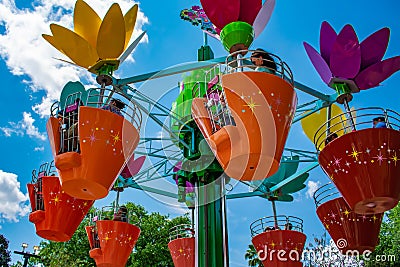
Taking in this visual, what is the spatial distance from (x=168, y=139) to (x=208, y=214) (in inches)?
59.3

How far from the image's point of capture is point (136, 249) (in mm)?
17359

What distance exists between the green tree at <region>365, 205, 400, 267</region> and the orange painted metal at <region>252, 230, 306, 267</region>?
9160 mm

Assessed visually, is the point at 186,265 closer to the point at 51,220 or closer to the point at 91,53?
the point at 51,220

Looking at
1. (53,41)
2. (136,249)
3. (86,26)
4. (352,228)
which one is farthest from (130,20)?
(136,249)

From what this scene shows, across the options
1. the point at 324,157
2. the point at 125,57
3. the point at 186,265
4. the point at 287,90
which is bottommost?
the point at 186,265

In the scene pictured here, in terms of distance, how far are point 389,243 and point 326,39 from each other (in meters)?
12.9

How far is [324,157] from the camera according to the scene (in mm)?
5246

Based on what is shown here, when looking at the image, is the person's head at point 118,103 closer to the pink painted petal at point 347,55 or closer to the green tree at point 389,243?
the pink painted petal at point 347,55

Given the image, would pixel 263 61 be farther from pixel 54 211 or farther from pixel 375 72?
pixel 54 211

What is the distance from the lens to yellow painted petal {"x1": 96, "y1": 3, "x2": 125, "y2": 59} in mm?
5547

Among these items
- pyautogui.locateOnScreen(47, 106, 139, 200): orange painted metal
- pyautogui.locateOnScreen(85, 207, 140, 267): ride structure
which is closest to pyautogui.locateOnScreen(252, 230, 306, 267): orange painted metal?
pyautogui.locateOnScreen(85, 207, 140, 267): ride structure

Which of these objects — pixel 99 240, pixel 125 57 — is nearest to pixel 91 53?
pixel 125 57

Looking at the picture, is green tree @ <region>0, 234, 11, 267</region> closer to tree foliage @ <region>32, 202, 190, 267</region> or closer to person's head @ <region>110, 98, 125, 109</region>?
tree foliage @ <region>32, 202, 190, 267</region>

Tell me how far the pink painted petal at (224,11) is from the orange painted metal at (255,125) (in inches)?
46.9
